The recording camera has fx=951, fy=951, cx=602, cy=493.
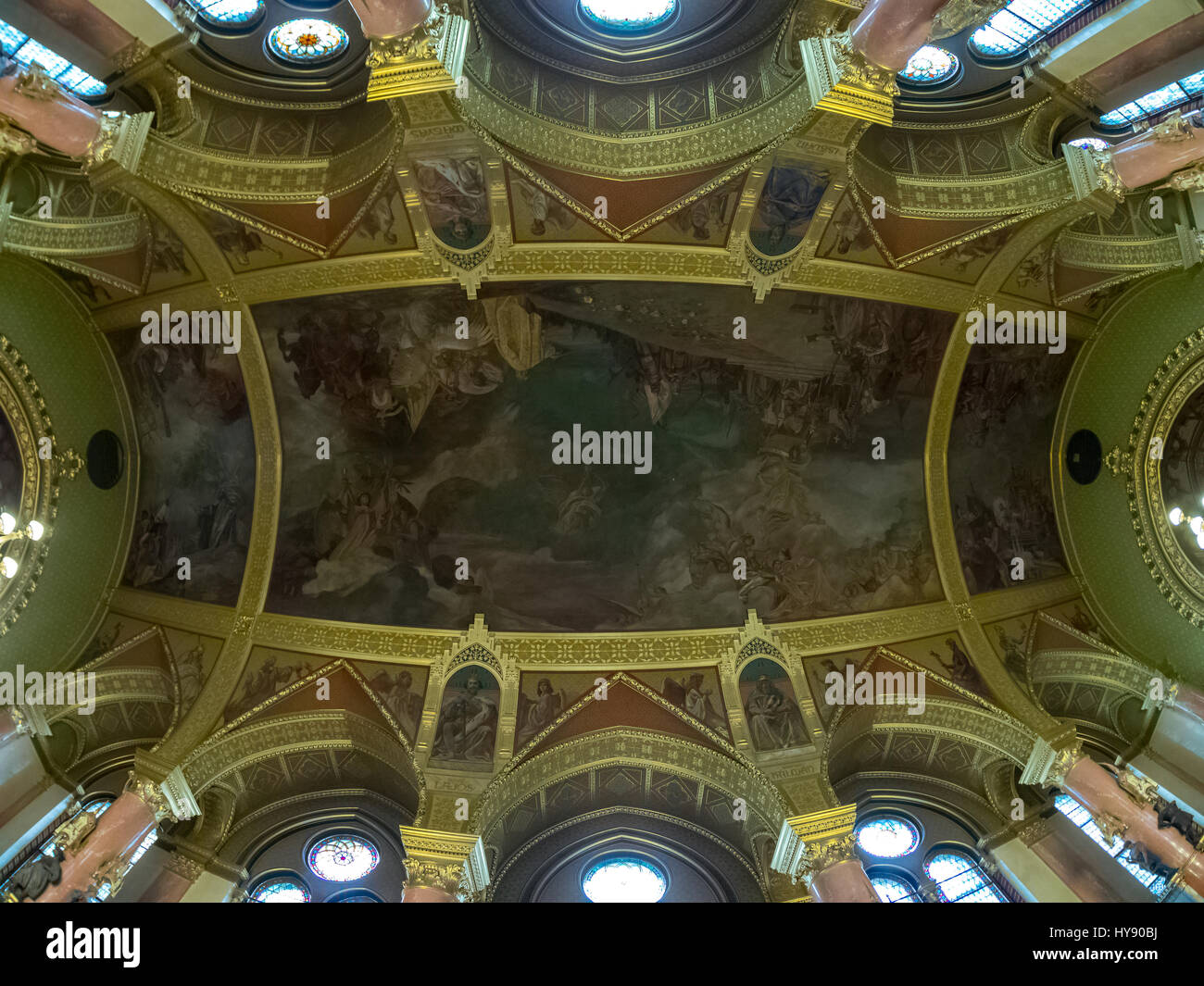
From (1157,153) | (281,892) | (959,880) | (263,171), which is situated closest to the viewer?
(1157,153)

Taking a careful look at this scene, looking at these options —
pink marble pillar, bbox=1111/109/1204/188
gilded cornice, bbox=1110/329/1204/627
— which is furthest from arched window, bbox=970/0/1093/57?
gilded cornice, bbox=1110/329/1204/627

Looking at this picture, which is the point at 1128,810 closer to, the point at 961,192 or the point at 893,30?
the point at 961,192

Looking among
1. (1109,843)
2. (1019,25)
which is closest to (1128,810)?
(1109,843)

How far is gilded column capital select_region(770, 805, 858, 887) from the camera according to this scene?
13547 mm

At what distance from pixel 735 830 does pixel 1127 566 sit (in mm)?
8144

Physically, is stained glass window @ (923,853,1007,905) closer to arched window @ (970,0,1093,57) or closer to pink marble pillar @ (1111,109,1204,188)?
pink marble pillar @ (1111,109,1204,188)

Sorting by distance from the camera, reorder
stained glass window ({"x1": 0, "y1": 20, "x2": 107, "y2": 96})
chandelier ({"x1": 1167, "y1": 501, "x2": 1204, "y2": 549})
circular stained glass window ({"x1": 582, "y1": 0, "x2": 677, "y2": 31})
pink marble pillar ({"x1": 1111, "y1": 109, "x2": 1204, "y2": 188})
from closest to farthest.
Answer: stained glass window ({"x1": 0, "y1": 20, "x2": 107, "y2": 96}), pink marble pillar ({"x1": 1111, "y1": 109, "x2": 1204, "y2": 188}), circular stained glass window ({"x1": 582, "y1": 0, "x2": 677, "y2": 31}), chandelier ({"x1": 1167, "y1": 501, "x2": 1204, "y2": 549})

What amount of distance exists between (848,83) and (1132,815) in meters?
10.4

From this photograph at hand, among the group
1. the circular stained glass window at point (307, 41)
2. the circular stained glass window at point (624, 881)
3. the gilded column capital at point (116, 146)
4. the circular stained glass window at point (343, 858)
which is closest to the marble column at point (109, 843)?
the circular stained glass window at point (343, 858)

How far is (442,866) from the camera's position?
530 inches

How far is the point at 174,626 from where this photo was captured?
15.9 meters

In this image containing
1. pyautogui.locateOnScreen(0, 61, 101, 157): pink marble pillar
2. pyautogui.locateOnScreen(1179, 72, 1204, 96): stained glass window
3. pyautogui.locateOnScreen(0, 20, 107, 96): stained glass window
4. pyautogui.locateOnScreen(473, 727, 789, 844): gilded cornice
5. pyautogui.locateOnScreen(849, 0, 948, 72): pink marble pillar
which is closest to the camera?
pyautogui.locateOnScreen(0, 61, 101, 157): pink marble pillar

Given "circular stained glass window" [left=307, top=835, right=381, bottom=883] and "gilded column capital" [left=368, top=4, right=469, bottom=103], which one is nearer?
"gilded column capital" [left=368, top=4, right=469, bottom=103]

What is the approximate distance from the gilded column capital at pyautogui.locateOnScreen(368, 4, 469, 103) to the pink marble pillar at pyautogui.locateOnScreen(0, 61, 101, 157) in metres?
3.46
